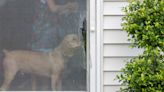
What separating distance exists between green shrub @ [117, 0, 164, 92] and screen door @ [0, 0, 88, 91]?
0.67m

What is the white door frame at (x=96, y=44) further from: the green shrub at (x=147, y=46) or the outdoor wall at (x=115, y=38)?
the green shrub at (x=147, y=46)

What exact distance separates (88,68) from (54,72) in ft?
1.18

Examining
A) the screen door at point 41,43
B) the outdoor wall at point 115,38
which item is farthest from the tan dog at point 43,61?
the outdoor wall at point 115,38

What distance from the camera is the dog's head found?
4973 millimetres

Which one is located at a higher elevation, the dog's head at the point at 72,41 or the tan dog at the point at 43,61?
the dog's head at the point at 72,41

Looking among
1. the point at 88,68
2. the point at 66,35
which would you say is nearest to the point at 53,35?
the point at 66,35

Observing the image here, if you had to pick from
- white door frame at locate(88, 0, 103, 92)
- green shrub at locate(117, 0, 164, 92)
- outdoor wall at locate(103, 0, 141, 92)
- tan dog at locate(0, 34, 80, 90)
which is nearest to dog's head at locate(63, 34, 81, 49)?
tan dog at locate(0, 34, 80, 90)

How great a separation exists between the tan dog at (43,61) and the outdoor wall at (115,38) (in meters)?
0.32

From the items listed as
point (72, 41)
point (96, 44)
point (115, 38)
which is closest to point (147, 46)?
point (115, 38)

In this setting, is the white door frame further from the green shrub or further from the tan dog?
the green shrub

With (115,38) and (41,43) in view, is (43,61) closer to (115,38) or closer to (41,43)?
(41,43)

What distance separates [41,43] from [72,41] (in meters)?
0.32

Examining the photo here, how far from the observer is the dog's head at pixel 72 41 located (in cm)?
497

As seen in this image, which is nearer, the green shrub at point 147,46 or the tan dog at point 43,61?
the green shrub at point 147,46
